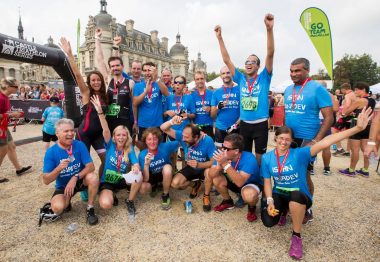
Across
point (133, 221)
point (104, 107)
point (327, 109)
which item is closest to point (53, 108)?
point (104, 107)

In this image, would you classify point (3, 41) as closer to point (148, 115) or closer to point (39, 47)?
point (39, 47)

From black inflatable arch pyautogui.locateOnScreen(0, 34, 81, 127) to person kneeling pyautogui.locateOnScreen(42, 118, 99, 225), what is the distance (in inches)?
114

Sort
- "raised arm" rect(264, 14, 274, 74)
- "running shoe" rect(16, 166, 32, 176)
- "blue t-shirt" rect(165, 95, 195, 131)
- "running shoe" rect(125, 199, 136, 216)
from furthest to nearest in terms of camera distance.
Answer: "running shoe" rect(16, 166, 32, 176) → "blue t-shirt" rect(165, 95, 195, 131) → "running shoe" rect(125, 199, 136, 216) → "raised arm" rect(264, 14, 274, 74)

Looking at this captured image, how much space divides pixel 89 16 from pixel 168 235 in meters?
50.8

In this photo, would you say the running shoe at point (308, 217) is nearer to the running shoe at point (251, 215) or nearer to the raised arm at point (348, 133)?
the running shoe at point (251, 215)

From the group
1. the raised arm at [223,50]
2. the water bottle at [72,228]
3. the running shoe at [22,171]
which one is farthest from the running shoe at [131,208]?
the running shoe at [22,171]

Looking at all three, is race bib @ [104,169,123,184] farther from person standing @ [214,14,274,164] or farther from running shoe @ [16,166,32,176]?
running shoe @ [16,166,32,176]

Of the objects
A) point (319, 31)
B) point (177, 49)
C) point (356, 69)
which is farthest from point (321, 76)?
point (319, 31)

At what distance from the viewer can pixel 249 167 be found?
3193 mm

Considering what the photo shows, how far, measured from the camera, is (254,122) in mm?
3613

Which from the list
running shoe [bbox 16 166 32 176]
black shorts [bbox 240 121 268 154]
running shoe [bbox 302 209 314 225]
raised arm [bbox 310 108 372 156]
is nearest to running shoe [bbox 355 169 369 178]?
running shoe [bbox 302 209 314 225]

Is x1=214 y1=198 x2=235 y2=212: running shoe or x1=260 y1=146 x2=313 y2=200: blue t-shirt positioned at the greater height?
x1=260 y1=146 x2=313 y2=200: blue t-shirt

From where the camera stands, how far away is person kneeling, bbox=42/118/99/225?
9.99 feet

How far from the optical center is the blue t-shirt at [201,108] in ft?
15.4
